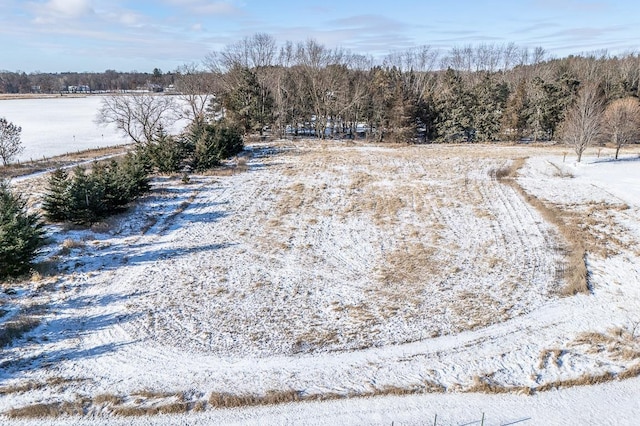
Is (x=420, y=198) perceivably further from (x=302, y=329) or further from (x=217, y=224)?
(x=302, y=329)

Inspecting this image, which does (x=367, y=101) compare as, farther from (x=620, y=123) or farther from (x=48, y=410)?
(x=48, y=410)

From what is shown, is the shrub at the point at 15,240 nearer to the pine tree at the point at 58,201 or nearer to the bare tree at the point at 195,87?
the pine tree at the point at 58,201

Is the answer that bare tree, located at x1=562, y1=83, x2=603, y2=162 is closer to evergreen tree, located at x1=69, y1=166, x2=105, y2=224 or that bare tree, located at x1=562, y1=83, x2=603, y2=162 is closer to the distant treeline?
the distant treeline

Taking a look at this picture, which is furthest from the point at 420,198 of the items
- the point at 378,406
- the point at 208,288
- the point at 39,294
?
the point at 39,294

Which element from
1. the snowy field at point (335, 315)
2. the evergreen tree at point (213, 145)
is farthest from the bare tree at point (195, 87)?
the snowy field at point (335, 315)

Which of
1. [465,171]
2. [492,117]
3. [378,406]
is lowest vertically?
[378,406]

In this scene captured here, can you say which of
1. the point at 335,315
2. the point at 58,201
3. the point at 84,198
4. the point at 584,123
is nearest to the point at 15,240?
the point at 84,198
